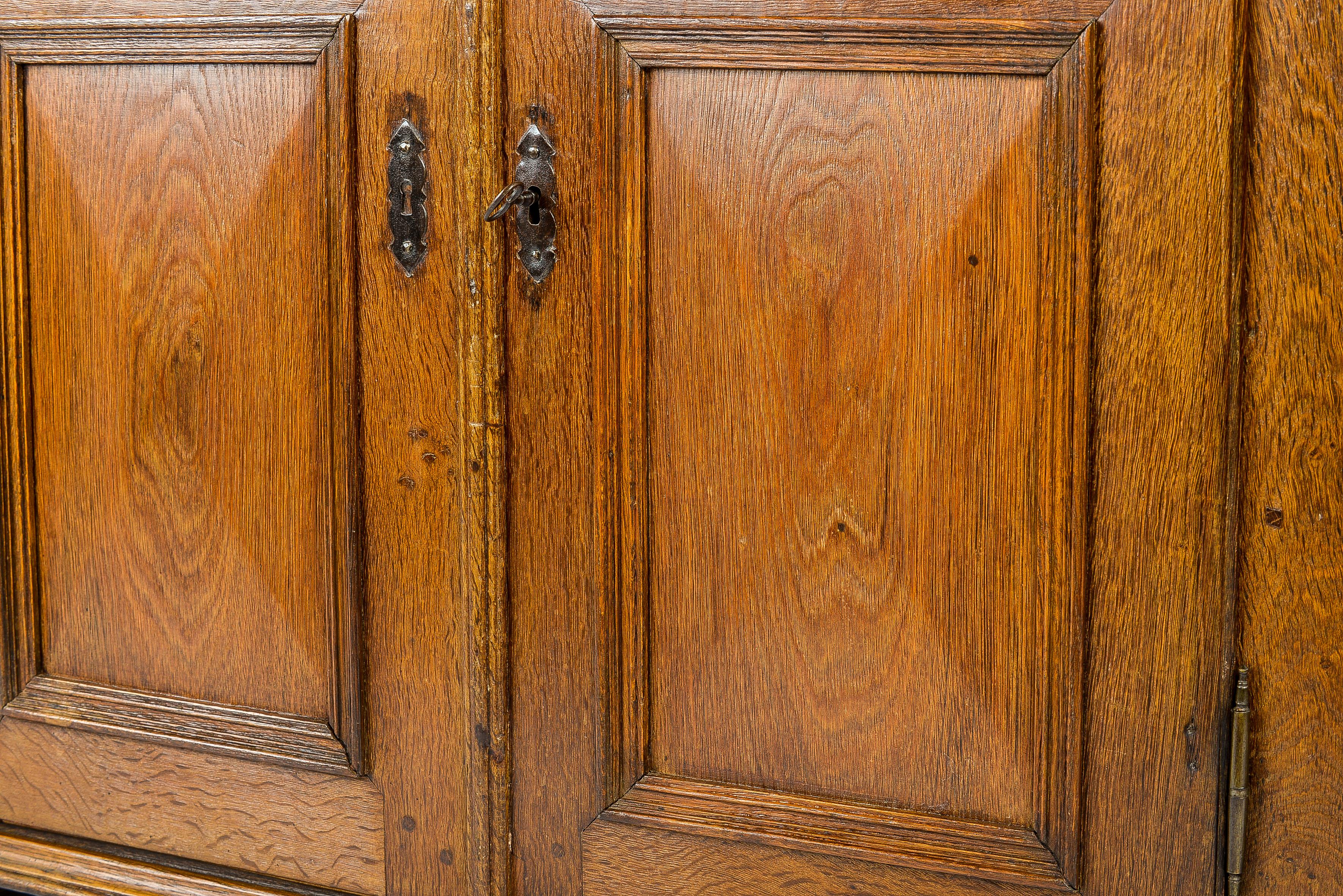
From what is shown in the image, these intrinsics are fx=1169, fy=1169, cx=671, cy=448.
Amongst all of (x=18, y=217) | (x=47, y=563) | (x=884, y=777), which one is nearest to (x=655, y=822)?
(x=884, y=777)

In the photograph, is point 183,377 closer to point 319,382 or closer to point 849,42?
point 319,382

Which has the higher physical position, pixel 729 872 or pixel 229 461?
pixel 229 461

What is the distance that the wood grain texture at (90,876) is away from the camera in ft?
3.26

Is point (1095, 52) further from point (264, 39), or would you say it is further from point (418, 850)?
point (418, 850)

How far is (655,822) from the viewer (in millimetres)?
874

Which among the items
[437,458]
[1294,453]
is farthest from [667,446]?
[1294,453]

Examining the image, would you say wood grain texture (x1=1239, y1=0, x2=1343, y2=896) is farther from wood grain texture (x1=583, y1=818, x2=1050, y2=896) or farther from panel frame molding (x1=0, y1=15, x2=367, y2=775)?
panel frame molding (x1=0, y1=15, x2=367, y2=775)

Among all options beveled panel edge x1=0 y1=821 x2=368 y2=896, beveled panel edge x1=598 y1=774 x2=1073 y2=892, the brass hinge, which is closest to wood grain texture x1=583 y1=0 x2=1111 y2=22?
the brass hinge

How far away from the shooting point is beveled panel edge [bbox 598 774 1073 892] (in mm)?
799

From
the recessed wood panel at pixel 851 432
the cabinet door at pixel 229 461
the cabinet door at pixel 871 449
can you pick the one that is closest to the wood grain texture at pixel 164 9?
the cabinet door at pixel 229 461

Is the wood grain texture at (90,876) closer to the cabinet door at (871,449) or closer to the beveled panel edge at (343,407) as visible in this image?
the beveled panel edge at (343,407)

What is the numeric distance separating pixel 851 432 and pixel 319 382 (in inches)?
16.8

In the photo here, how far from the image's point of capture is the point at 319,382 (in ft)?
3.07

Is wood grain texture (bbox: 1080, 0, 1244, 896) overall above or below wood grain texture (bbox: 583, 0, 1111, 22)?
below
